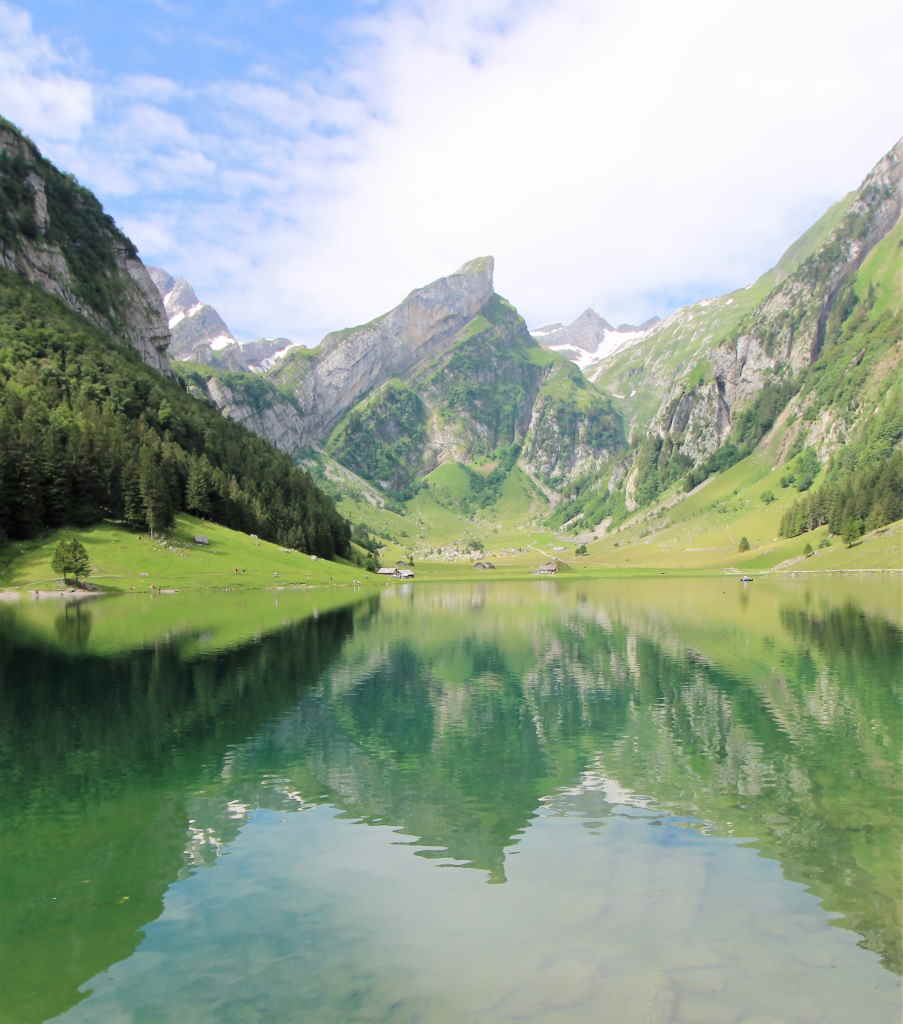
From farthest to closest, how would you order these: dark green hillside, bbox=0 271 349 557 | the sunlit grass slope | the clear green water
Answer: dark green hillside, bbox=0 271 349 557
the sunlit grass slope
the clear green water

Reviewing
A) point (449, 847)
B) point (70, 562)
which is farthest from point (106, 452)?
point (449, 847)

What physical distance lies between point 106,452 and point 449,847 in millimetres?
141136

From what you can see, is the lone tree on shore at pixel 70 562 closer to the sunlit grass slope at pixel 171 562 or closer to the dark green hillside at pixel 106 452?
the sunlit grass slope at pixel 171 562

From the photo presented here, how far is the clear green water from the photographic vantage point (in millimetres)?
13031

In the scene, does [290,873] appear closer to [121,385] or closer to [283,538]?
[283,538]

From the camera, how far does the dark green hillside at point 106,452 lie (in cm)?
12581

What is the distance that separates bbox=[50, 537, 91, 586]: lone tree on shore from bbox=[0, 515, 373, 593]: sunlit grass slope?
2.57 meters

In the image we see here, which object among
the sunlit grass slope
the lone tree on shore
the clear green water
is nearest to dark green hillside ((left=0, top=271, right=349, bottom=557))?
the sunlit grass slope

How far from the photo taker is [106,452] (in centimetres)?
13838

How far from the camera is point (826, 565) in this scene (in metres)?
185

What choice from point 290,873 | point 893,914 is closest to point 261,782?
point 290,873

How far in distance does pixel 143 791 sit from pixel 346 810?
7855mm

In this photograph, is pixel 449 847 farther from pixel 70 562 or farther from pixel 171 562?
pixel 171 562

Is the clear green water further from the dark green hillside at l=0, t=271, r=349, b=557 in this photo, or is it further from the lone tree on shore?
the dark green hillside at l=0, t=271, r=349, b=557
